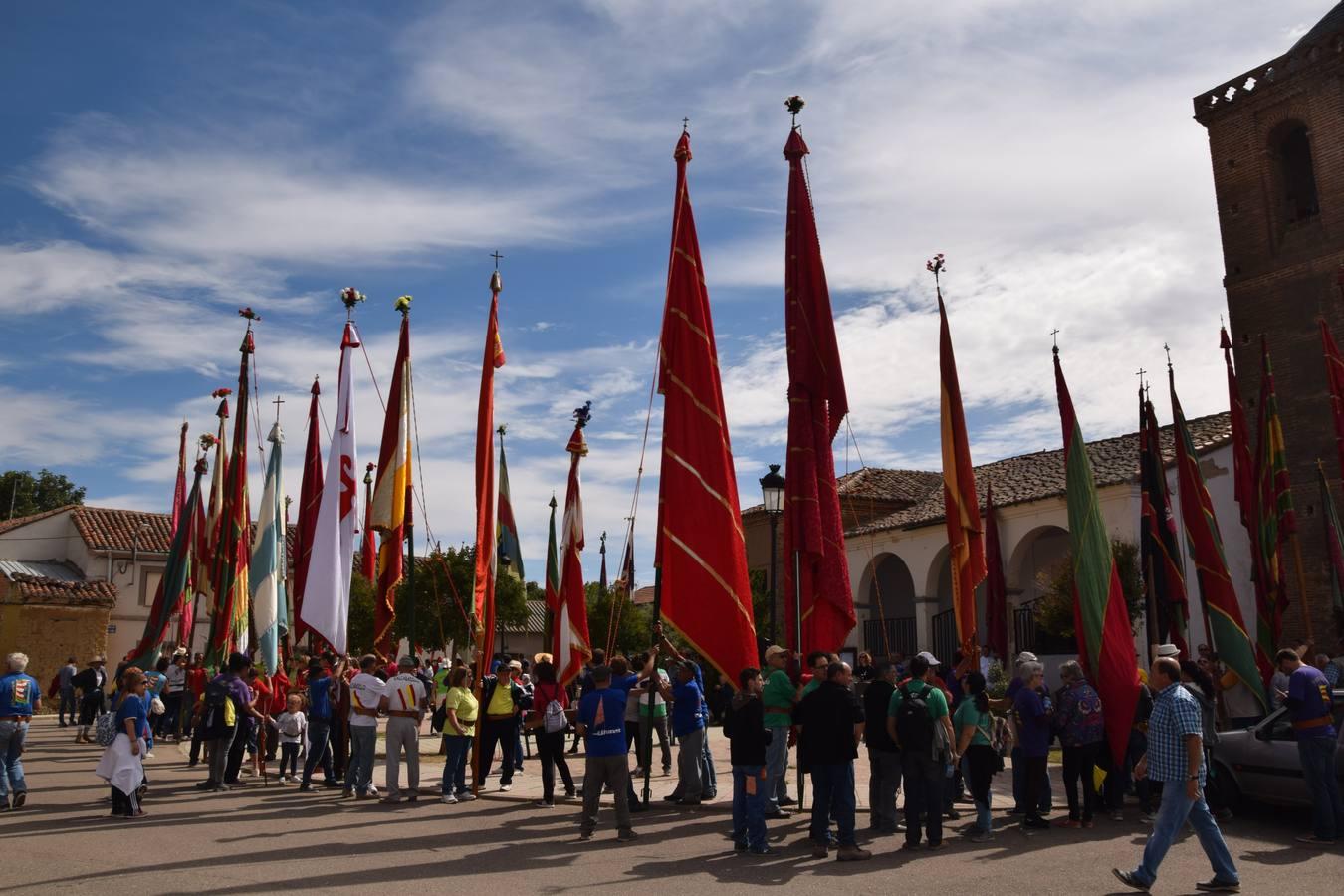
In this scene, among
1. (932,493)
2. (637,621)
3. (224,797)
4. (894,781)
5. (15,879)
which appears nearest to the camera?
(15,879)

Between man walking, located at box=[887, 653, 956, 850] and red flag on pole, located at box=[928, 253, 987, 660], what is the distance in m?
3.21

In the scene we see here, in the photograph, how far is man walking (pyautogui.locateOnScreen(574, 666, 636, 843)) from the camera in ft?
33.3

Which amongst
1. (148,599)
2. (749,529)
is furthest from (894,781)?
(148,599)

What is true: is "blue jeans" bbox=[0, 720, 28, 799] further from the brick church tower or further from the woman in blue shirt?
the brick church tower

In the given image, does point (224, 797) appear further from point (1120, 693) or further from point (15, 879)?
point (1120, 693)

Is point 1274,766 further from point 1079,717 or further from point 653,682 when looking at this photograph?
point 653,682

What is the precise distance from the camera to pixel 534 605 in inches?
2520

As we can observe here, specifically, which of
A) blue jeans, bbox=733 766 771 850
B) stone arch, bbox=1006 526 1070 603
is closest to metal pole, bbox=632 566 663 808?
blue jeans, bbox=733 766 771 850

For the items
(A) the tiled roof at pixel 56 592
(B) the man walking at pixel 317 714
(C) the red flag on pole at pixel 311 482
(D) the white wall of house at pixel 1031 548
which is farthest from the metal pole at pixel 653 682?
(A) the tiled roof at pixel 56 592

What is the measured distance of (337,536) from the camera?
15539 mm

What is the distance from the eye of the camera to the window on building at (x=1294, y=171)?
31.4 meters

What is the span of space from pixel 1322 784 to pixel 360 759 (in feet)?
33.9

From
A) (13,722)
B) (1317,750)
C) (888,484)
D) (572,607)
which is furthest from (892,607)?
(13,722)

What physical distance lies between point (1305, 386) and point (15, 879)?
3129cm
